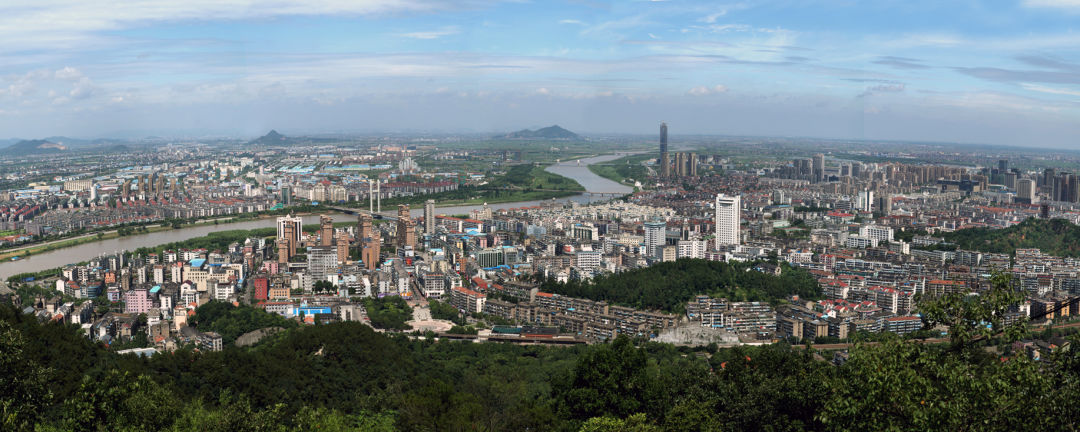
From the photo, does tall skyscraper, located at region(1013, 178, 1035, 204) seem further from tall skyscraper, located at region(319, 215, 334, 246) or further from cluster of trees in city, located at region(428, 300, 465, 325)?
tall skyscraper, located at region(319, 215, 334, 246)

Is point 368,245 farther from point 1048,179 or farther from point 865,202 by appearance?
point 1048,179

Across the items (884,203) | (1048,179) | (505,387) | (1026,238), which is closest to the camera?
(505,387)

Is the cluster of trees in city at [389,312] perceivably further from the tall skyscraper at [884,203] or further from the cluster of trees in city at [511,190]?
the tall skyscraper at [884,203]

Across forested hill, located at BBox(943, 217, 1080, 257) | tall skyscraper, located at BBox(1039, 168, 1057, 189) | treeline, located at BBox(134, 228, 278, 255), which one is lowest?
treeline, located at BBox(134, 228, 278, 255)

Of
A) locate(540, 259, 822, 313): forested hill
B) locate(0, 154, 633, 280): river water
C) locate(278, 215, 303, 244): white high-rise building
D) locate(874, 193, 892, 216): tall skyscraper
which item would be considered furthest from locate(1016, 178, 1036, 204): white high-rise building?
locate(278, 215, 303, 244): white high-rise building

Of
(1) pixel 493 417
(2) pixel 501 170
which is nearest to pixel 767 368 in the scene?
(1) pixel 493 417

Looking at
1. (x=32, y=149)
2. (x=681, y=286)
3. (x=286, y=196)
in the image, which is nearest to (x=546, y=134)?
(x=32, y=149)
